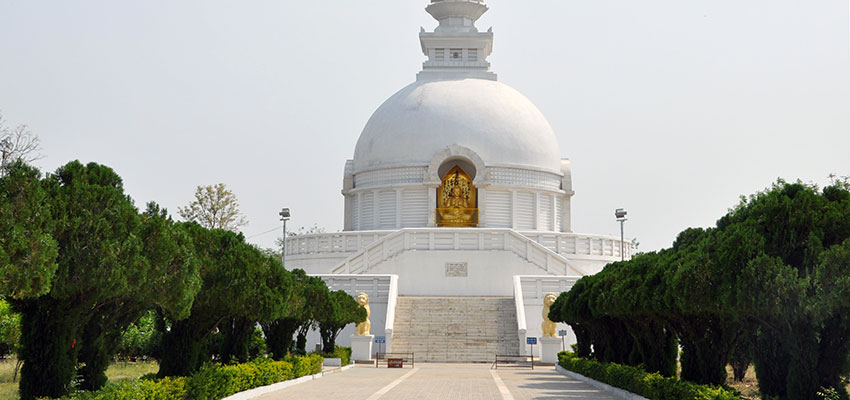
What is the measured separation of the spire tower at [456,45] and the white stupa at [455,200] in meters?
0.06

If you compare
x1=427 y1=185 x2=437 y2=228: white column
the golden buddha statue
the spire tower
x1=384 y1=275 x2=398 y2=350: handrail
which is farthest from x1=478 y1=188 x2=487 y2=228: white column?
x1=384 y1=275 x2=398 y2=350: handrail

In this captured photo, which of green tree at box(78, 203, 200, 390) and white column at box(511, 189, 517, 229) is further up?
white column at box(511, 189, 517, 229)

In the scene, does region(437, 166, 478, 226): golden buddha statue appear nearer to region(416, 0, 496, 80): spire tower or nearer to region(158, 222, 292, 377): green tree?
region(416, 0, 496, 80): spire tower

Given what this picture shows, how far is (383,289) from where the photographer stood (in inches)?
1698

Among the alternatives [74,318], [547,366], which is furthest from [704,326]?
[547,366]

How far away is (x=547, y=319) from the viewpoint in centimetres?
3850

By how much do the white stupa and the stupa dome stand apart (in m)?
0.07

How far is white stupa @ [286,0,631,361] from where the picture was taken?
4622cm

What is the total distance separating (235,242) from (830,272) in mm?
11691

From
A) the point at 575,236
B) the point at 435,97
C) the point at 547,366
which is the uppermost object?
the point at 435,97

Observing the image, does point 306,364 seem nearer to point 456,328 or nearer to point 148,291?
point 456,328

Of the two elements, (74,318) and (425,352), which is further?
(425,352)

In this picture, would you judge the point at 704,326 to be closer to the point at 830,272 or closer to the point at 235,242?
the point at 830,272

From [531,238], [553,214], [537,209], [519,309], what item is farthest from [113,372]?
[553,214]
